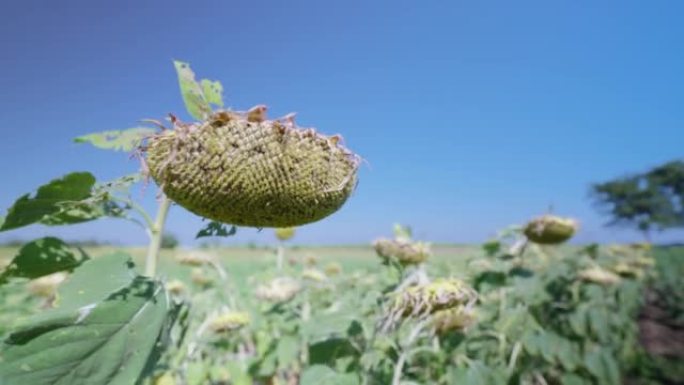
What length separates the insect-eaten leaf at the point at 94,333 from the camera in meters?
1.07

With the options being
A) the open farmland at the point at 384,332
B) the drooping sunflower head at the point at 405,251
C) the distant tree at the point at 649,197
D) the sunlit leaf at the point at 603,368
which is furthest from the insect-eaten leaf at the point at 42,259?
the distant tree at the point at 649,197

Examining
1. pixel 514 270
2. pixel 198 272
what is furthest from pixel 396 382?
pixel 198 272

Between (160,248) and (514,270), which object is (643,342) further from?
(160,248)

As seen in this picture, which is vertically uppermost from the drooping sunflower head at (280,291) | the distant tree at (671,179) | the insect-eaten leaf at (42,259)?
the distant tree at (671,179)

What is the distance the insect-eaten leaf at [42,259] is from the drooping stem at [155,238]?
0.48 feet

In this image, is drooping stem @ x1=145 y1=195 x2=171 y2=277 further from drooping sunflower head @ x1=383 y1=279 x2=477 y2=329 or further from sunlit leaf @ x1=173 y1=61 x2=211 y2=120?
drooping sunflower head @ x1=383 y1=279 x2=477 y2=329

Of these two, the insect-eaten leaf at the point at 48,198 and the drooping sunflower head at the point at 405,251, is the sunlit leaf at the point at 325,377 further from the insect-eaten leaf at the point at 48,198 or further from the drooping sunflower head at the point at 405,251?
the insect-eaten leaf at the point at 48,198

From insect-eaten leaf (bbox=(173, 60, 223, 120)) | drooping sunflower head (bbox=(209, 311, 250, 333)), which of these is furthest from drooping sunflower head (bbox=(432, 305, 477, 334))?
drooping sunflower head (bbox=(209, 311, 250, 333))

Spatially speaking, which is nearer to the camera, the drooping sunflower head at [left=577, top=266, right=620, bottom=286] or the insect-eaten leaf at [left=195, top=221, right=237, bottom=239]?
the insect-eaten leaf at [left=195, top=221, right=237, bottom=239]

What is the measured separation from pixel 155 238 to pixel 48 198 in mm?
278

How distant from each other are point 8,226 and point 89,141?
0.23 metres

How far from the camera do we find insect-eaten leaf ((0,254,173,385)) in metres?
1.07

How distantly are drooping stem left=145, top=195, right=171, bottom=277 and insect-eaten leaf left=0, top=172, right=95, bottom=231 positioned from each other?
214 mm

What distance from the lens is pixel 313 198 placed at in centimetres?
114
